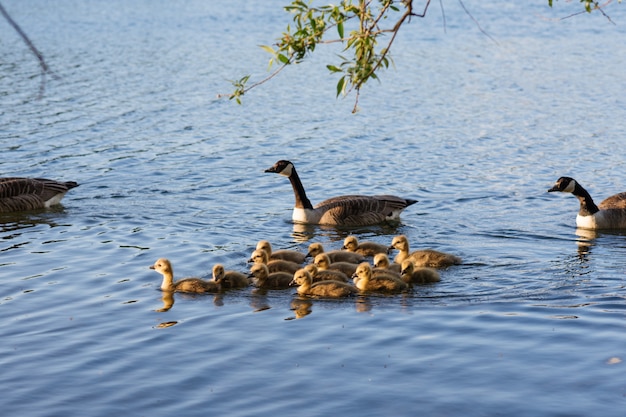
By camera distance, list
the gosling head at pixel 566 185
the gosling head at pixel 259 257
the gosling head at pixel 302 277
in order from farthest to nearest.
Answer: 1. the gosling head at pixel 566 185
2. the gosling head at pixel 259 257
3. the gosling head at pixel 302 277

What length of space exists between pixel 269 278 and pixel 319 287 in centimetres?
83

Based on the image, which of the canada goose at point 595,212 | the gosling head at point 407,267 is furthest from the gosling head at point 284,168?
the gosling head at point 407,267

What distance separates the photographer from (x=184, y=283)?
13.3 m

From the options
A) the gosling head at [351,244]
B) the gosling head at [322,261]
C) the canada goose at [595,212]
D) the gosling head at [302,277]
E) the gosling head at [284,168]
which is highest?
the gosling head at [284,168]

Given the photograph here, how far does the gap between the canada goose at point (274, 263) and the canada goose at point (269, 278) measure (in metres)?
0.27

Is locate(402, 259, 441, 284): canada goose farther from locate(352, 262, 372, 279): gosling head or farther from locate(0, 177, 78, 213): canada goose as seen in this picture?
locate(0, 177, 78, 213): canada goose

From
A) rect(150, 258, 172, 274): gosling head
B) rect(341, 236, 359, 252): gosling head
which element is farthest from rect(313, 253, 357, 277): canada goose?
rect(150, 258, 172, 274): gosling head

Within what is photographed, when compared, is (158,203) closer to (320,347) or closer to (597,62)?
(320,347)

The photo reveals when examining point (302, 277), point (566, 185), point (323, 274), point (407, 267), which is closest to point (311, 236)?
point (323, 274)

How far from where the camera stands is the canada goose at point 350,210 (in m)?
17.4

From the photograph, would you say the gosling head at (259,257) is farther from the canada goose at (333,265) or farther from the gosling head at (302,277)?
the gosling head at (302,277)

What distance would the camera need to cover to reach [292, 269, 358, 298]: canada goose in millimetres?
12867

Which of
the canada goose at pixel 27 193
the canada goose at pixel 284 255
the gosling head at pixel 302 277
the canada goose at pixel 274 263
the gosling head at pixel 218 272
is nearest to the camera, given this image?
the gosling head at pixel 302 277

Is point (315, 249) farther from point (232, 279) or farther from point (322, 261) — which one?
point (232, 279)
